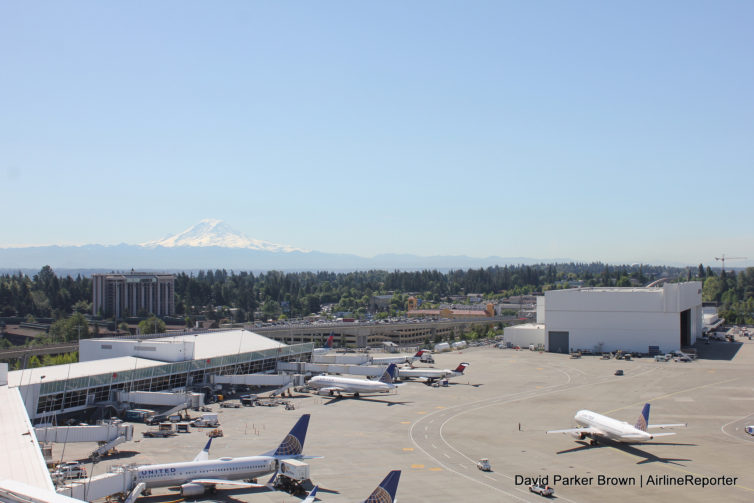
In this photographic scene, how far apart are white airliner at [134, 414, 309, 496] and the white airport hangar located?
340ft

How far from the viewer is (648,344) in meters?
130

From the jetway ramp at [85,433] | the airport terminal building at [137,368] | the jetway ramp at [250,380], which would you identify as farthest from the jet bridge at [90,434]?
the jetway ramp at [250,380]

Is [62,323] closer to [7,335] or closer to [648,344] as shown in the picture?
[7,335]

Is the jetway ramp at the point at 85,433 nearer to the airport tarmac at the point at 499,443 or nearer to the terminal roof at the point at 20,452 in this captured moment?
the airport tarmac at the point at 499,443

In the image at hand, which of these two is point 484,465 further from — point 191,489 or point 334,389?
point 334,389

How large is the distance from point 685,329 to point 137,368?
391 feet

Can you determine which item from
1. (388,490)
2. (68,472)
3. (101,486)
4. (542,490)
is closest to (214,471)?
(101,486)

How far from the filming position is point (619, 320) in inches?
5221

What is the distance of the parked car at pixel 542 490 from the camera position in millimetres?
42875

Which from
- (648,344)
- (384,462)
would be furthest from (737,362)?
(384,462)

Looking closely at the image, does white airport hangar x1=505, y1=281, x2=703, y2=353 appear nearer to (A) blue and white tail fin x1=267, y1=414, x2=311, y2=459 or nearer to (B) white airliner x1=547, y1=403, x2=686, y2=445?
(B) white airliner x1=547, y1=403, x2=686, y2=445

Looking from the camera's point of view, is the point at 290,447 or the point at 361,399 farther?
the point at 361,399

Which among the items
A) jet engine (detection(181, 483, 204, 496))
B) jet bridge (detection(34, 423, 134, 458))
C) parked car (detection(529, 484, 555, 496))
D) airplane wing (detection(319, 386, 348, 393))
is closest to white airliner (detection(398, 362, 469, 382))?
airplane wing (detection(319, 386, 348, 393))

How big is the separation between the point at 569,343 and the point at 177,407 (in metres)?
93.0
